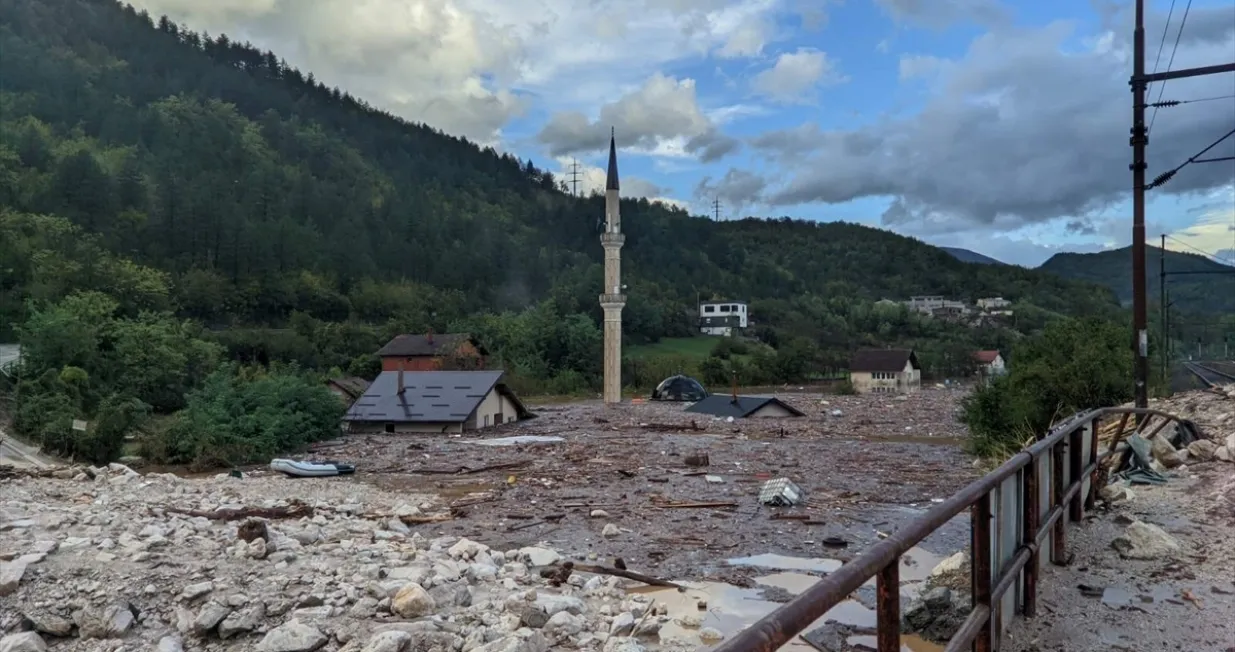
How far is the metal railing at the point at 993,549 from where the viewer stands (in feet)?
5.75

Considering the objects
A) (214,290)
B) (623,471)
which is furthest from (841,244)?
(623,471)

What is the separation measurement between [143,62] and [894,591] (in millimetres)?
148146

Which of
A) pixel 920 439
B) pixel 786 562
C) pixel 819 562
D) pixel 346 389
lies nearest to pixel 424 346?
pixel 346 389

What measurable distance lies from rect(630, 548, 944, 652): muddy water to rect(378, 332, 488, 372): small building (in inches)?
1486

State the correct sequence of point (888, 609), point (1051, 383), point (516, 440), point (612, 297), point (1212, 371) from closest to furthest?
1. point (888, 609)
2. point (1051, 383)
3. point (1212, 371)
4. point (516, 440)
5. point (612, 297)

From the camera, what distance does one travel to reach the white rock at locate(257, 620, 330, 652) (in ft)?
20.8

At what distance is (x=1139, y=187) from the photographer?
12.5 m

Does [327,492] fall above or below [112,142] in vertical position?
below

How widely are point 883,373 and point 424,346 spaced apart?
1188 inches

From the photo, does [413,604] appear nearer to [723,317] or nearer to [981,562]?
[981,562]

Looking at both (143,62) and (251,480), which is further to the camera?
(143,62)

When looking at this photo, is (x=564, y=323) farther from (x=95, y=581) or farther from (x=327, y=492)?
(x=95, y=581)

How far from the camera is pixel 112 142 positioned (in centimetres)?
9488

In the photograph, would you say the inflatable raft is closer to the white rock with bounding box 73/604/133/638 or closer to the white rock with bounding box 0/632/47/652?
the white rock with bounding box 73/604/133/638
